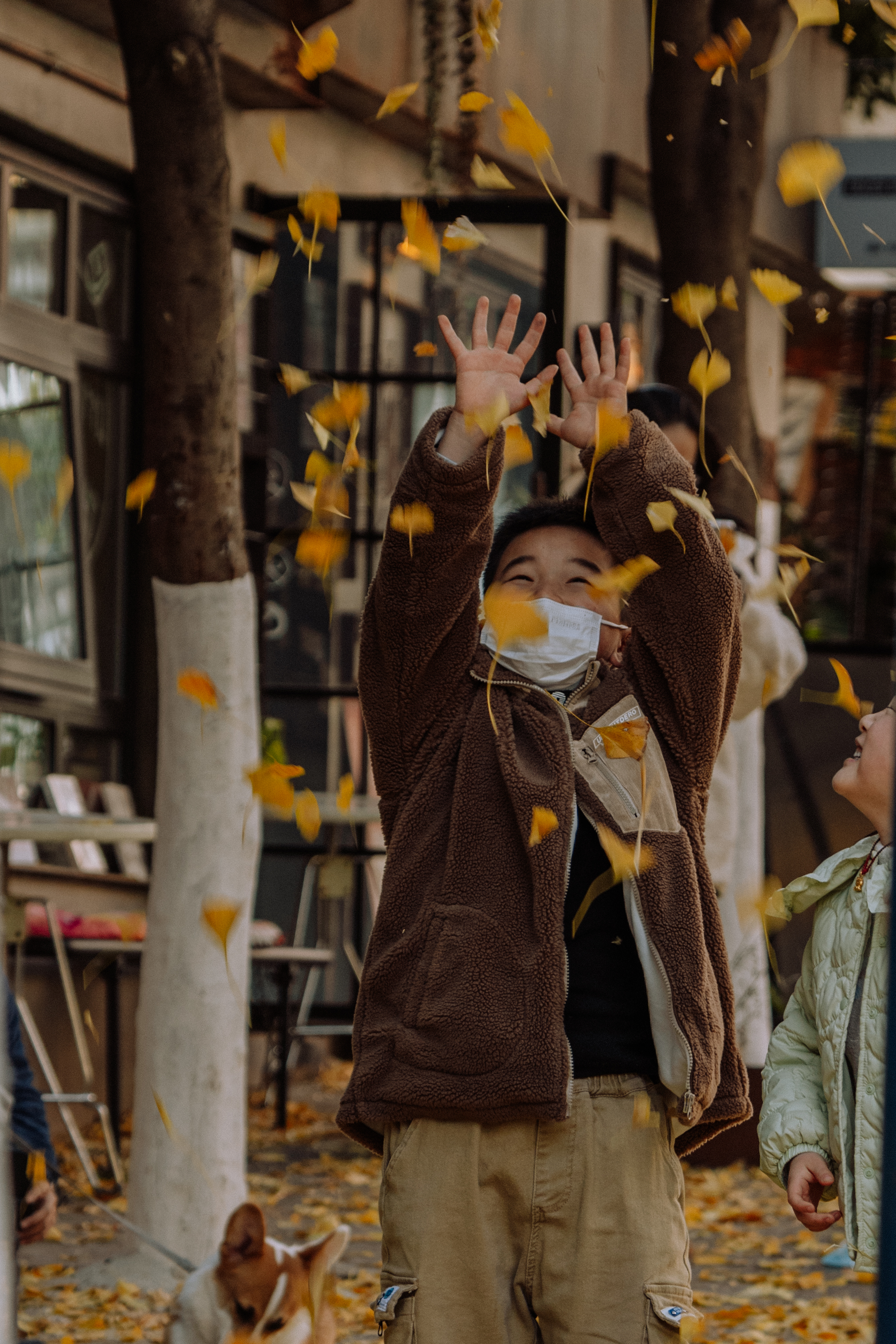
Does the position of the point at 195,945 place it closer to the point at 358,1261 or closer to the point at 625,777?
the point at 358,1261

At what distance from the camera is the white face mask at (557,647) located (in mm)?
2473

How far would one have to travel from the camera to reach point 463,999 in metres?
2.25

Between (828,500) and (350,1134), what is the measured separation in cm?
1239

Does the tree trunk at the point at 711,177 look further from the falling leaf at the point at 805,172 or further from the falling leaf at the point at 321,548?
the falling leaf at the point at 805,172

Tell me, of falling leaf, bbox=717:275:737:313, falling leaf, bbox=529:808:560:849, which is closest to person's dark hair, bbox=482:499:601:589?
falling leaf, bbox=529:808:560:849

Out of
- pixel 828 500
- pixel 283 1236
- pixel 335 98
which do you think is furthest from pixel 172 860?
pixel 828 500

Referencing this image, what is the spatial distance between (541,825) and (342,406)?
3665 mm

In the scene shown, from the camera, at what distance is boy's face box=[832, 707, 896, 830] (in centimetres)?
245

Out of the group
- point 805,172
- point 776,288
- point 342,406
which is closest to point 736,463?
point 776,288

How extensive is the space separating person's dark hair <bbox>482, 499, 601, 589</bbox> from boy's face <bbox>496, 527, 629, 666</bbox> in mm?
10

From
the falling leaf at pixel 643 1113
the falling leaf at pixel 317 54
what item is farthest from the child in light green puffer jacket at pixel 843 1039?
the falling leaf at pixel 317 54

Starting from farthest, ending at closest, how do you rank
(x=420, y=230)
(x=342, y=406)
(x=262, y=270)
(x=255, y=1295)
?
(x=262, y=270) < (x=420, y=230) < (x=342, y=406) < (x=255, y=1295)

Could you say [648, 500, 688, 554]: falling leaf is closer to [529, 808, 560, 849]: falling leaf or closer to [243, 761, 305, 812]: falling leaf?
[529, 808, 560, 849]: falling leaf

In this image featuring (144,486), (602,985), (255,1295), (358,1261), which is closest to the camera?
(602,985)
